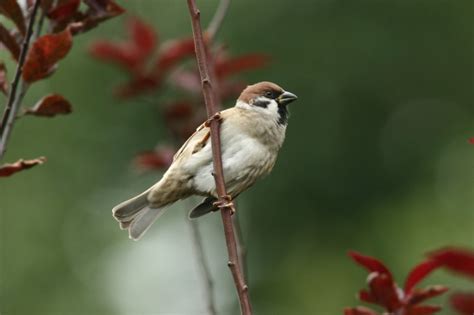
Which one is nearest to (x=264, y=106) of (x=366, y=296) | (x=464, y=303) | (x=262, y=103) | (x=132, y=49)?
(x=262, y=103)

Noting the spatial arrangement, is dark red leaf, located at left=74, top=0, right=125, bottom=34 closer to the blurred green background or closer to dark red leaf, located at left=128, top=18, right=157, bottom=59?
dark red leaf, located at left=128, top=18, right=157, bottom=59

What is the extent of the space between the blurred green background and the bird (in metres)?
3.84

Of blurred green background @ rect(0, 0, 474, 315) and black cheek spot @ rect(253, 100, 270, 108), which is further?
blurred green background @ rect(0, 0, 474, 315)

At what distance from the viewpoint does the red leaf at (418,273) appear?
6.06 feet

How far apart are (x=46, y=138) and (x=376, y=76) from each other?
12.0 ft

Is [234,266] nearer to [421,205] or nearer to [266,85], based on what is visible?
[266,85]

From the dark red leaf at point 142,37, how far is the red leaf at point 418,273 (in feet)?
7.54

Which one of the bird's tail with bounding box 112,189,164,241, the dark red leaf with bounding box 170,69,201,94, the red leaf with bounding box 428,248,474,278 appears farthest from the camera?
the dark red leaf with bounding box 170,69,201,94

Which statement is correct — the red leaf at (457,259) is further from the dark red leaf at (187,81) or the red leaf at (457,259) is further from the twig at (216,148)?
the dark red leaf at (187,81)

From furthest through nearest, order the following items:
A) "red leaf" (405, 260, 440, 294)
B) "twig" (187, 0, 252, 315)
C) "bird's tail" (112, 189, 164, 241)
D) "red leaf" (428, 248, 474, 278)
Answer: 1. "bird's tail" (112, 189, 164, 241)
2. "twig" (187, 0, 252, 315)
3. "red leaf" (405, 260, 440, 294)
4. "red leaf" (428, 248, 474, 278)

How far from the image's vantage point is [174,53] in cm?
388

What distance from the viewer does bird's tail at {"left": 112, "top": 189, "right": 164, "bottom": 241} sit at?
12.4ft

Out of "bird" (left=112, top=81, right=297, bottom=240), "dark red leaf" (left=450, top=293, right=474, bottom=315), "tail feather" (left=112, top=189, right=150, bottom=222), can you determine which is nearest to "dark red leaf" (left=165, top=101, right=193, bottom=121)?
"bird" (left=112, top=81, right=297, bottom=240)

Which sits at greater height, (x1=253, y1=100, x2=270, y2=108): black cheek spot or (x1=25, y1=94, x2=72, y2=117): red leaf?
(x1=25, y1=94, x2=72, y2=117): red leaf
